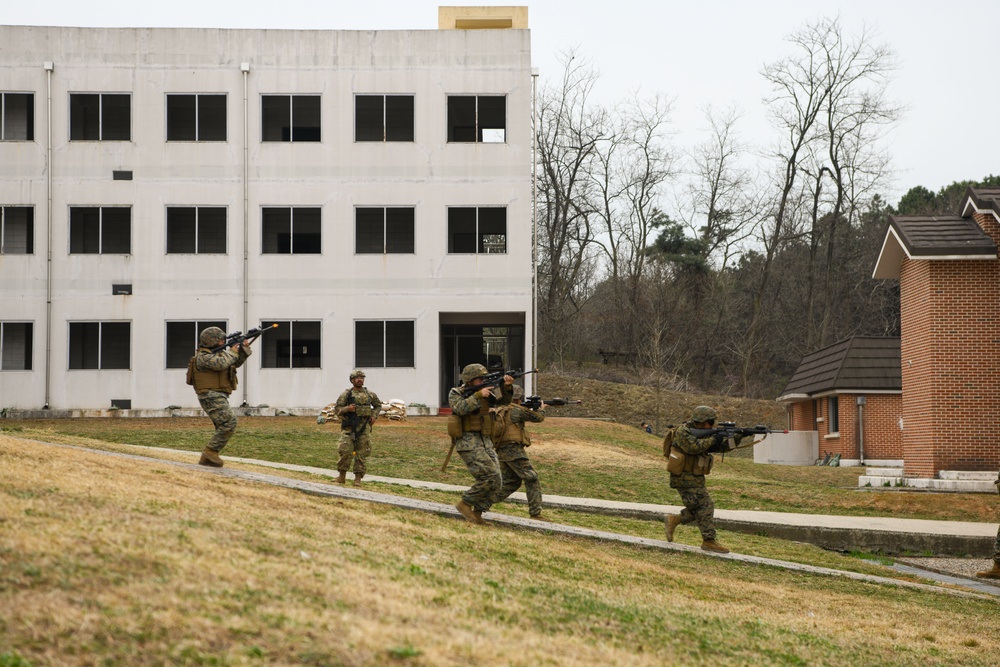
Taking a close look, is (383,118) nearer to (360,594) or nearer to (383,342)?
(383,342)

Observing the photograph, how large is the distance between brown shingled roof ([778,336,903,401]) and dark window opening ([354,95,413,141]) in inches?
616

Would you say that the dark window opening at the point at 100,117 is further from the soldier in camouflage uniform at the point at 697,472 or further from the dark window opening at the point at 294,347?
the soldier in camouflage uniform at the point at 697,472

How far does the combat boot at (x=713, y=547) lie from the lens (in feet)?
46.8

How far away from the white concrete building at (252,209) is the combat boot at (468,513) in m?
21.1

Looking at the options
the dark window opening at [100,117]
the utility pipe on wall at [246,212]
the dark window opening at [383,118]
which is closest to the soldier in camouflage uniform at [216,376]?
the utility pipe on wall at [246,212]

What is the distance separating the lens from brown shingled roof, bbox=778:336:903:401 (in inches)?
1437

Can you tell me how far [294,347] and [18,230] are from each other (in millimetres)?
9444

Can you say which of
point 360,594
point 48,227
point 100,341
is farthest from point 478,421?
point 48,227

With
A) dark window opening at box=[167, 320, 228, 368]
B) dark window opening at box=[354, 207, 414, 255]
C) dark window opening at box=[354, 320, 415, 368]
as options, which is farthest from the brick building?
dark window opening at box=[167, 320, 228, 368]

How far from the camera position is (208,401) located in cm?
1571

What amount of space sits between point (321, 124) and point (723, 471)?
16.0 m

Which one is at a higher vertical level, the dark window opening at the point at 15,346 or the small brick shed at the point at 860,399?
the dark window opening at the point at 15,346

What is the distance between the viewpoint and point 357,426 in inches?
677

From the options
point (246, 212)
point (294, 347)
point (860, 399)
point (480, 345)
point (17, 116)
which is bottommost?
point (860, 399)
